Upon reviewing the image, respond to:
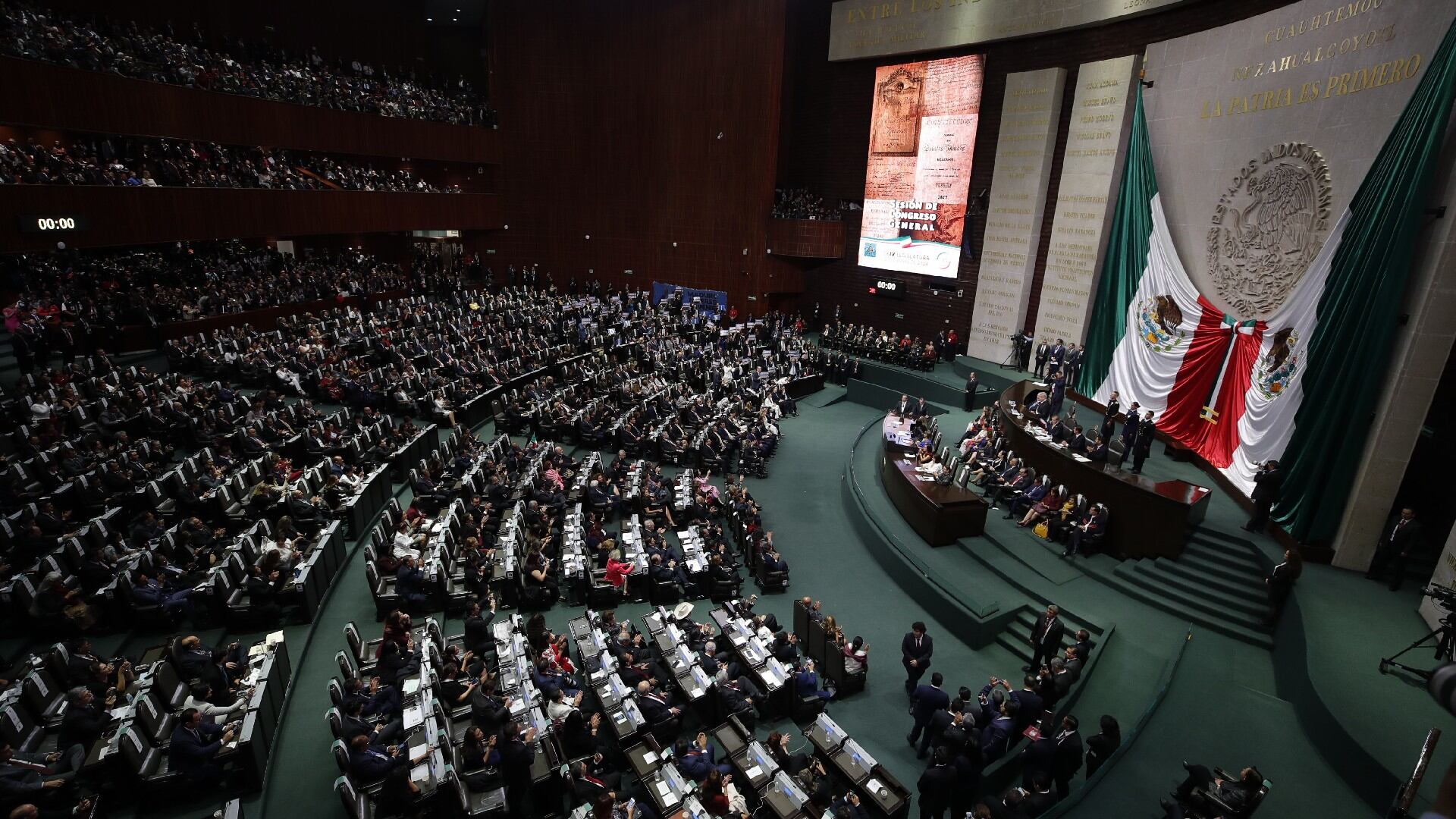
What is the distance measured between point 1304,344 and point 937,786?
33.4 ft

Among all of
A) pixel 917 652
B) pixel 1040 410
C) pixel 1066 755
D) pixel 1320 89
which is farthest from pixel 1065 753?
pixel 1320 89

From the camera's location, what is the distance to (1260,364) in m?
12.6

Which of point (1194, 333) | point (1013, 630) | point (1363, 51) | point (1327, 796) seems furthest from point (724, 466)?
point (1363, 51)

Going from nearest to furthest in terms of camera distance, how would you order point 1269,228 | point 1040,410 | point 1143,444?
point 1269,228 < point 1143,444 < point 1040,410

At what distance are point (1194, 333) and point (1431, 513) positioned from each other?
5303mm

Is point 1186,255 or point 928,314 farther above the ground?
point 1186,255

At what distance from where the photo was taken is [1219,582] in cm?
1093

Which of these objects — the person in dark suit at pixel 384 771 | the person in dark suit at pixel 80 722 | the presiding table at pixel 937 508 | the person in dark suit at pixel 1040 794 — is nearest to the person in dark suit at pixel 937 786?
the person in dark suit at pixel 1040 794

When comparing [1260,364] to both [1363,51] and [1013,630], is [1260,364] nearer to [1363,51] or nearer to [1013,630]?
[1363,51]

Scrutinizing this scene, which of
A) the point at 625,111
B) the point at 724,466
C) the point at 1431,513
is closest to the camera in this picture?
the point at 1431,513

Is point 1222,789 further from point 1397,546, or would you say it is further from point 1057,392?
point 1057,392

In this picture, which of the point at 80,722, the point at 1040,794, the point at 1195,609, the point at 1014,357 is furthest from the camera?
the point at 1014,357

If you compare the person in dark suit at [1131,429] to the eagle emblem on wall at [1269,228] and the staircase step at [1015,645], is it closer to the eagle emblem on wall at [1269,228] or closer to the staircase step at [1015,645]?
the eagle emblem on wall at [1269,228]

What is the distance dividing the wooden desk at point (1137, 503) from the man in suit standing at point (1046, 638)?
3.39 metres
